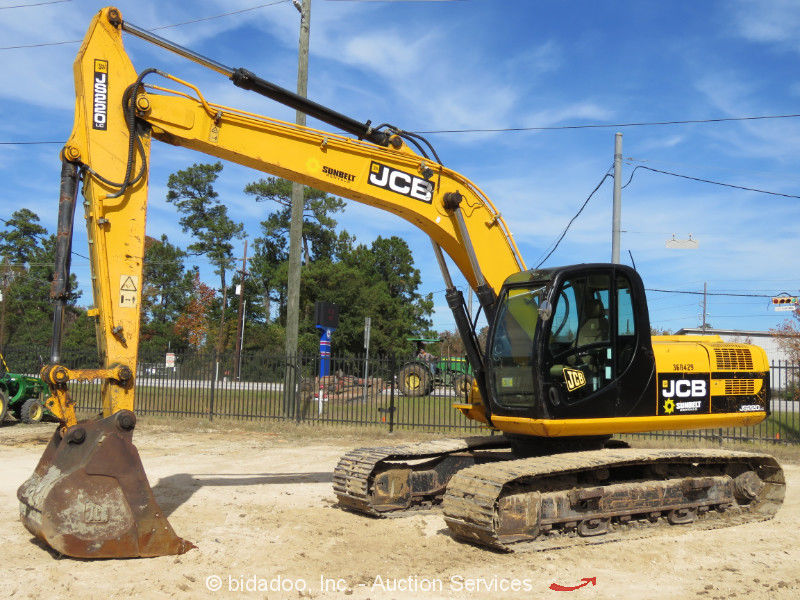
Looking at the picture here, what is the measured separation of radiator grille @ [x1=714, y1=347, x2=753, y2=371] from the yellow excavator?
20mm

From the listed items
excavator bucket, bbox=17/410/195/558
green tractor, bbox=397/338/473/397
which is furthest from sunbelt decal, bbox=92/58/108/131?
green tractor, bbox=397/338/473/397

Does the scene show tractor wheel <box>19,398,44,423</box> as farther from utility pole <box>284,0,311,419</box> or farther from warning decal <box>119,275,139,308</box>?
warning decal <box>119,275,139,308</box>

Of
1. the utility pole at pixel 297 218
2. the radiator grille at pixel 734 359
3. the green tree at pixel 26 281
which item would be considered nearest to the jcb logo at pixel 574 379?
the radiator grille at pixel 734 359

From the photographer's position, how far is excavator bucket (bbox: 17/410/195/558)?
204 inches

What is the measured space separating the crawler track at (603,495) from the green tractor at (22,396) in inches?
473

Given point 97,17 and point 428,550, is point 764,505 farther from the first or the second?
point 97,17

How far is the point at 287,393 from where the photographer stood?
15.6 meters

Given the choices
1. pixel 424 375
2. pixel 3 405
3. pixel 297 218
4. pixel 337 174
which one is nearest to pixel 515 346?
pixel 337 174

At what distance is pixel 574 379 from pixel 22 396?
1301cm

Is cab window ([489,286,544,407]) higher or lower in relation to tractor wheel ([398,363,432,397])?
higher

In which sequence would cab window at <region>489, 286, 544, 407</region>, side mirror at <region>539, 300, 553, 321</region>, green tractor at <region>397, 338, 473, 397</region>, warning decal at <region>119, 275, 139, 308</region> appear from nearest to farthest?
warning decal at <region>119, 275, 139, 308</region> → side mirror at <region>539, 300, 553, 321</region> → cab window at <region>489, 286, 544, 407</region> → green tractor at <region>397, 338, 473, 397</region>

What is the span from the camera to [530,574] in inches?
215

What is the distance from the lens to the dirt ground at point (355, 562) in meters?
4.99

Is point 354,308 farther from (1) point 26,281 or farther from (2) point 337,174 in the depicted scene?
(2) point 337,174
